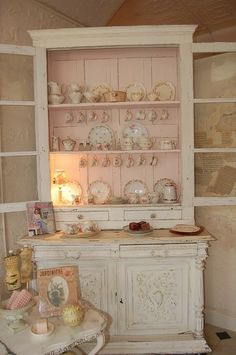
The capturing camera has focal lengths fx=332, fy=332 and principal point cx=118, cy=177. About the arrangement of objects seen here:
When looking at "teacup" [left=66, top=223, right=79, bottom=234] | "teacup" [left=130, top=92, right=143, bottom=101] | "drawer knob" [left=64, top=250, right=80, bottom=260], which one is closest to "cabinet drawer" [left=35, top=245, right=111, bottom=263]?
"drawer knob" [left=64, top=250, right=80, bottom=260]

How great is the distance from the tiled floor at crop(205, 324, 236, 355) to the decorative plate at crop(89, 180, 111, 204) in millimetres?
1360

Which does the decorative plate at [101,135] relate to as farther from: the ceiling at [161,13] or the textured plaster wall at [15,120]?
the ceiling at [161,13]

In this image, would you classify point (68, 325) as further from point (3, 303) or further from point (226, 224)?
point (226, 224)

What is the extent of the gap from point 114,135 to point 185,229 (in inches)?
38.0

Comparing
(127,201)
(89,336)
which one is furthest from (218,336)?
(89,336)

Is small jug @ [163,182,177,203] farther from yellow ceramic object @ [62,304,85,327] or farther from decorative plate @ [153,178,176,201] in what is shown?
yellow ceramic object @ [62,304,85,327]

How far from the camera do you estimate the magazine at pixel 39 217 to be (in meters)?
2.44

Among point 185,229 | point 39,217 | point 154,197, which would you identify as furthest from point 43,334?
point 154,197

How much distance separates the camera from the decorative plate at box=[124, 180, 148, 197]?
2766mm

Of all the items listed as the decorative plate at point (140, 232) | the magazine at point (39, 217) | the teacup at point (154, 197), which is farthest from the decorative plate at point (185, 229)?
the magazine at point (39, 217)

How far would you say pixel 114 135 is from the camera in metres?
2.76

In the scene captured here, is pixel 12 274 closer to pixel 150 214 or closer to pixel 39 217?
pixel 39 217

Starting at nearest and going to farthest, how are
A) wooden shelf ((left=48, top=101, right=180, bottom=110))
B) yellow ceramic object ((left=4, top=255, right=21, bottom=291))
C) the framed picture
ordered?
the framed picture → yellow ceramic object ((left=4, top=255, right=21, bottom=291)) → wooden shelf ((left=48, top=101, right=180, bottom=110))

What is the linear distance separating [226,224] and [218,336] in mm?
882
